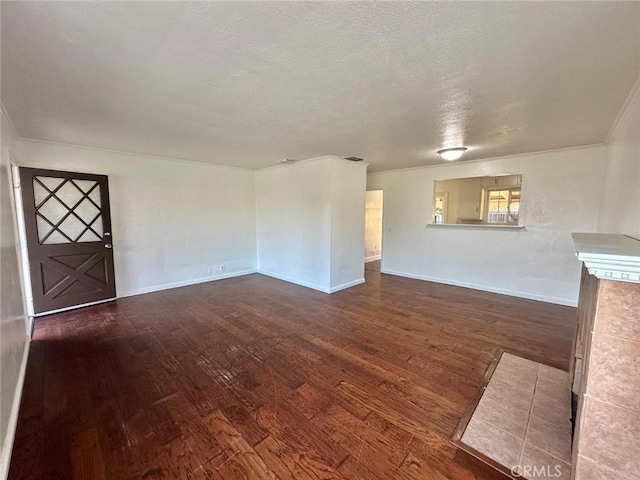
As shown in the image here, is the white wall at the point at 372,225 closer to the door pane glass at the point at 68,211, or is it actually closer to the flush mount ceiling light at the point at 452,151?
the flush mount ceiling light at the point at 452,151

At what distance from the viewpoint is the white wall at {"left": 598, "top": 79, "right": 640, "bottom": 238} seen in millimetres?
2072

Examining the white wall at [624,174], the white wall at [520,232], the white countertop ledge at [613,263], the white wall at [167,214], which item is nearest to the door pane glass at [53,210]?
the white wall at [167,214]

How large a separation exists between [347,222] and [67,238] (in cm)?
435

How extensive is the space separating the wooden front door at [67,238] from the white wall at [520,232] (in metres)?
5.51

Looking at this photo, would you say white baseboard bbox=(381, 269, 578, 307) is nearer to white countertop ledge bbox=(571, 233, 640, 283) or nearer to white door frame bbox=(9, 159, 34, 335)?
white countertop ledge bbox=(571, 233, 640, 283)

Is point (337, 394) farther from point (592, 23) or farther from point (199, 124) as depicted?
point (199, 124)

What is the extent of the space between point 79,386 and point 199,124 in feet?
8.81

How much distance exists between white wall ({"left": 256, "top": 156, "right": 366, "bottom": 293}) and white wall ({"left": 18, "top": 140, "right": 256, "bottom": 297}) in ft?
2.49

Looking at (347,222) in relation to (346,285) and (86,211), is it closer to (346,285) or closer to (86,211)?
(346,285)

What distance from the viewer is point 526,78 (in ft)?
6.25

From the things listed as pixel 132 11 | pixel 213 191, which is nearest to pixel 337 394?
pixel 132 11

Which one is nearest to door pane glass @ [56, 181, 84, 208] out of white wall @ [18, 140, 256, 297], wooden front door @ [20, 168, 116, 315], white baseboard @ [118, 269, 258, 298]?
wooden front door @ [20, 168, 116, 315]

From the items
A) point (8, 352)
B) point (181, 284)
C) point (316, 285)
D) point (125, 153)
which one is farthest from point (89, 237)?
point (316, 285)

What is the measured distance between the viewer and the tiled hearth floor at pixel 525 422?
1.55m
